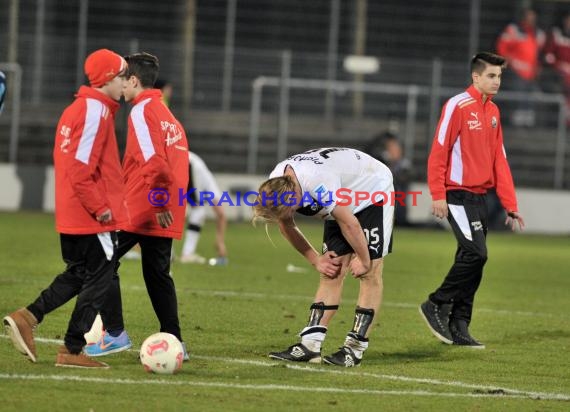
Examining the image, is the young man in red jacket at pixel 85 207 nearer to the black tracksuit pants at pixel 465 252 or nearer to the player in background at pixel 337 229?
the player in background at pixel 337 229

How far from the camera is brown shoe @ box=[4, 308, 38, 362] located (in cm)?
789

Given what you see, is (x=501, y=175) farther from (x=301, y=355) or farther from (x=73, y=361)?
(x=73, y=361)

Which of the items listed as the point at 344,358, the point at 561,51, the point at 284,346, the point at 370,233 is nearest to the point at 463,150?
the point at 370,233

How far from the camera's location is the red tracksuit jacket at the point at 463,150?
1031 centimetres

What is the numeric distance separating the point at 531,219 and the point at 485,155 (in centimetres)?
1694

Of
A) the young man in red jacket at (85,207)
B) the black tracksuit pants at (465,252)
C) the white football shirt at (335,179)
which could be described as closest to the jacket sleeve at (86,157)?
the young man in red jacket at (85,207)

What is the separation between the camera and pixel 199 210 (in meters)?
16.6

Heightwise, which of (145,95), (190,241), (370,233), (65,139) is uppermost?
(145,95)

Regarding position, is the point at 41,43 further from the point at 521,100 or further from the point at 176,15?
the point at 521,100

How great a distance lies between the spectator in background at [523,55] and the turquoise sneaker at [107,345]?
19.6 m

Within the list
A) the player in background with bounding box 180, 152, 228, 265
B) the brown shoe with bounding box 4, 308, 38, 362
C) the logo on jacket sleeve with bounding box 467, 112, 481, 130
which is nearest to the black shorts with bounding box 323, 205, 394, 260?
the logo on jacket sleeve with bounding box 467, 112, 481, 130

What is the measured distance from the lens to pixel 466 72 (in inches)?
1071

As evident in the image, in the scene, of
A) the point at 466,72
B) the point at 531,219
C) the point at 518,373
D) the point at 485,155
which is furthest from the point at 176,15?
the point at 518,373

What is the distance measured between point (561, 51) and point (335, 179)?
810 inches
